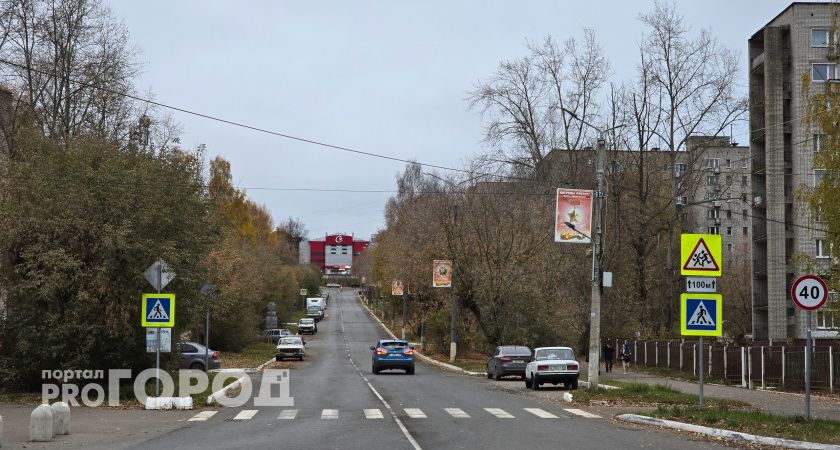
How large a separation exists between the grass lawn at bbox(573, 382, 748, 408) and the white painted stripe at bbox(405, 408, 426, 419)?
5.06m

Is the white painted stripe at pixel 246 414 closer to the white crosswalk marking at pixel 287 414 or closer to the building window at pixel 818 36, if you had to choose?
the white crosswalk marking at pixel 287 414

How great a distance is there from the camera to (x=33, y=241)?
77.1ft

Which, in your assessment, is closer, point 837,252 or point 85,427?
point 85,427

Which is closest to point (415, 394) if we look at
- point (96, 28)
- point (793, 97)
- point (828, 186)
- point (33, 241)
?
point (33, 241)

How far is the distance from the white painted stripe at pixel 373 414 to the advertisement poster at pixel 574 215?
828 cm

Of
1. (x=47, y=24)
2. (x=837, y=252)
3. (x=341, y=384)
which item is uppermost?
(x=47, y=24)

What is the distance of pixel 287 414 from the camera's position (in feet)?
67.8

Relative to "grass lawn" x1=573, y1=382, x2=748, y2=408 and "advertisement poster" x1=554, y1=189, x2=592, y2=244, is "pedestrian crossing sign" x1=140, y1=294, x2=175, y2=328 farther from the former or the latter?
"advertisement poster" x1=554, y1=189, x2=592, y2=244

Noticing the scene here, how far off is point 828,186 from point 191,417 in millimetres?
14600

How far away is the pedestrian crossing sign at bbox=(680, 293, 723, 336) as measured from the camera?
19.0 meters

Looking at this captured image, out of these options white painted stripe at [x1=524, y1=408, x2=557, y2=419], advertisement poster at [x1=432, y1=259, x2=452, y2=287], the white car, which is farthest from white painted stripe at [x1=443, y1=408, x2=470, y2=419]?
advertisement poster at [x1=432, y1=259, x2=452, y2=287]

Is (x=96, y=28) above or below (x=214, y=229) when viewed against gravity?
above

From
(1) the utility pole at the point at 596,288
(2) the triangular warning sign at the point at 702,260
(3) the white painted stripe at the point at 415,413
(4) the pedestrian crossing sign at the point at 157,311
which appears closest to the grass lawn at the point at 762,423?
(2) the triangular warning sign at the point at 702,260

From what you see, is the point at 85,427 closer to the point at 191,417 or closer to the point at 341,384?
the point at 191,417
